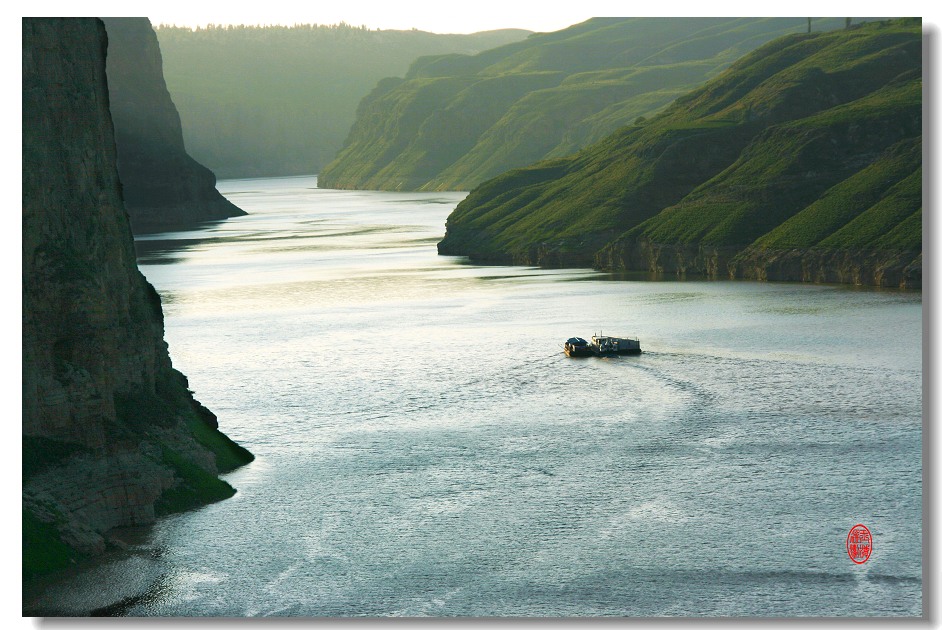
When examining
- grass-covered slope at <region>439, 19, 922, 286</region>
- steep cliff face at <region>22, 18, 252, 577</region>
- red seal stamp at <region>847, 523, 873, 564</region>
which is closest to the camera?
red seal stamp at <region>847, 523, 873, 564</region>

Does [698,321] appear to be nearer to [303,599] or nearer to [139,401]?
[139,401]

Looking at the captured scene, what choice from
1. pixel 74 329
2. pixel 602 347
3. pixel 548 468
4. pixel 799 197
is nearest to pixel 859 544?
pixel 548 468

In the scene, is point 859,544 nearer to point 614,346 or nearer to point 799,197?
point 614,346

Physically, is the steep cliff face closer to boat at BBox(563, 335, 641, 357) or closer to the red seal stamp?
the red seal stamp

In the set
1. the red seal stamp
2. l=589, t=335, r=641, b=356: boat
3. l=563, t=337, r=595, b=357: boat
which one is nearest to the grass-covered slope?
l=589, t=335, r=641, b=356: boat

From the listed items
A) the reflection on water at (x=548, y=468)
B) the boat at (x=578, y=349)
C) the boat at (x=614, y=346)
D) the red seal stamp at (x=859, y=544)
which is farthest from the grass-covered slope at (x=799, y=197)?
the red seal stamp at (x=859, y=544)

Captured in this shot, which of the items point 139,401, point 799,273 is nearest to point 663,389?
point 139,401
